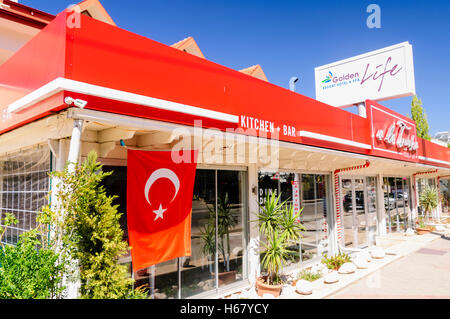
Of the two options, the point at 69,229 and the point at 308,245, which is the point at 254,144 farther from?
the point at 308,245

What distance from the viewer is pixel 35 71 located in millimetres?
3695

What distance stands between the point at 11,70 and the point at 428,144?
16005 mm

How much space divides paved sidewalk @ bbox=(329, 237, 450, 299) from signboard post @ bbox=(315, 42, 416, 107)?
5.65 metres

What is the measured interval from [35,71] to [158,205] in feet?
7.53

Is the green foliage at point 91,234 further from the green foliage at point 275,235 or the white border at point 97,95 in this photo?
the green foliage at point 275,235

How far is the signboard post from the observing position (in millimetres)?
10852

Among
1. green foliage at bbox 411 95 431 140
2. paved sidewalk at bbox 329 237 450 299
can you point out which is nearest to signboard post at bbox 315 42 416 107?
paved sidewalk at bbox 329 237 450 299

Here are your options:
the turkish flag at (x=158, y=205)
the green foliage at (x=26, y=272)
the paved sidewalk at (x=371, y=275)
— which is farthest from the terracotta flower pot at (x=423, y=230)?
the green foliage at (x=26, y=272)

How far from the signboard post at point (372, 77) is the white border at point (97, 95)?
911cm

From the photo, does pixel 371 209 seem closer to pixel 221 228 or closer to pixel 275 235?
pixel 275 235

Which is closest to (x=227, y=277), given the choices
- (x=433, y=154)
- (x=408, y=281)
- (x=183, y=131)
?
(x=183, y=131)

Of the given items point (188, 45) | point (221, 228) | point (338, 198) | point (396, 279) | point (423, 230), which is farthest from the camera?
point (423, 230)

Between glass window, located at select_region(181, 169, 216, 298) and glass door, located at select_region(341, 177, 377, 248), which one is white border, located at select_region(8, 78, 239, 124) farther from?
glass door, located at select_region(341, 177, 377, 248)

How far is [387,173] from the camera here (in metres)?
14.1
